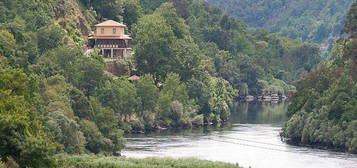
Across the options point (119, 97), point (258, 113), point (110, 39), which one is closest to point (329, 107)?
point (119, 97)

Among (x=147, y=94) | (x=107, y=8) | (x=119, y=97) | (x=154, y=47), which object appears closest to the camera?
(x=119, y=97)

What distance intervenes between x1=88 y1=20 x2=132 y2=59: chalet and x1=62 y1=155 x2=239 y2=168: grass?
63125mm

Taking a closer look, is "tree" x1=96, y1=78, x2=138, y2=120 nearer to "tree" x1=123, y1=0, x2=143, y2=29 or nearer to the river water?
the river water

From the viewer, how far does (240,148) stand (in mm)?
119312

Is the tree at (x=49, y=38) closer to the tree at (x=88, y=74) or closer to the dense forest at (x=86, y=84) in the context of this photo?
the dense forest at (x=86, y=84)

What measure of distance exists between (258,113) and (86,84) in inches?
1418

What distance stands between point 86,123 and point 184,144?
1486cm

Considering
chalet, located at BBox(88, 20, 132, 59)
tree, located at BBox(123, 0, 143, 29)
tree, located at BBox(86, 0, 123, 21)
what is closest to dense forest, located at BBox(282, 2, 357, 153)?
chalet, located at BBox(88, 20, 132, 59)

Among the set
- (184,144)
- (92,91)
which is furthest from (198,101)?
(184,144)

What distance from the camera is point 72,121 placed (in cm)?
10194

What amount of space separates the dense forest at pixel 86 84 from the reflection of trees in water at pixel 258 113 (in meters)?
2.17

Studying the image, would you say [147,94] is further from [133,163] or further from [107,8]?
[133,163]

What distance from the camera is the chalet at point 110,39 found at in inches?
6245

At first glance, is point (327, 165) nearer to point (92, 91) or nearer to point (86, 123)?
point (86, 123)
